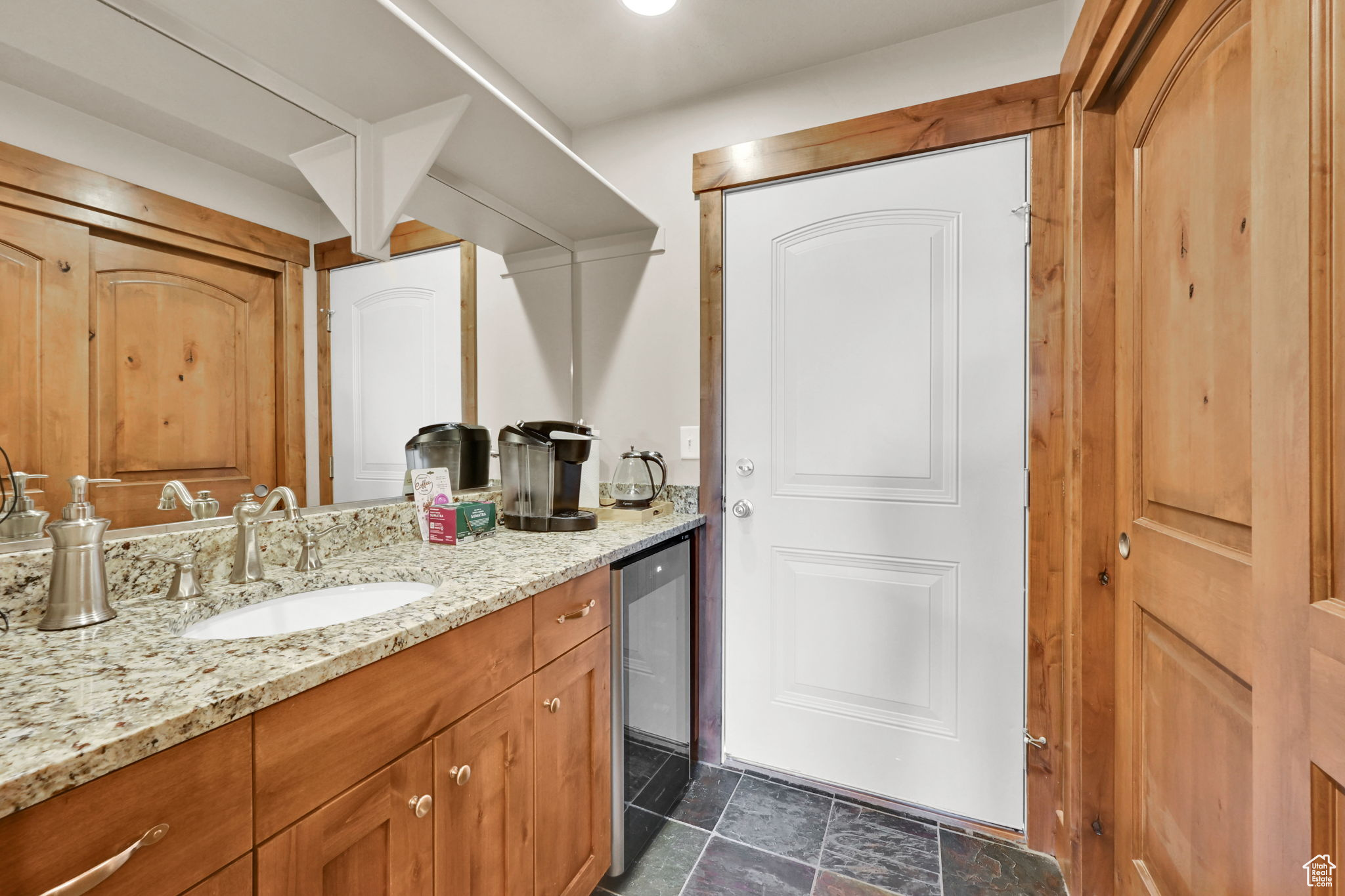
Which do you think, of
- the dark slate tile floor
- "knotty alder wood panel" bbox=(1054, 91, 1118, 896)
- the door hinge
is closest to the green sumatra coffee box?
the dark slate tile floor

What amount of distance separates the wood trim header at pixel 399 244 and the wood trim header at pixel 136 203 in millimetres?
39

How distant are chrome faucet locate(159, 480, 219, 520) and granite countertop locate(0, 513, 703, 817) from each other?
0.48 feet

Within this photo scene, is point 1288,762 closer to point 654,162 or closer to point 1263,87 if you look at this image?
point 1263,87

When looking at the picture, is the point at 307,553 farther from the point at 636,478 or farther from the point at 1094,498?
the point at 1094,498

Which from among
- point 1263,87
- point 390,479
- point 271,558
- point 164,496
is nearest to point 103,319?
point 164,496

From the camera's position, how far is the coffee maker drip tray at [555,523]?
166cm

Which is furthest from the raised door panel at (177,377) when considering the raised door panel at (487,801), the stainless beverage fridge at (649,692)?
the stainless beverage fridge at (649,692)

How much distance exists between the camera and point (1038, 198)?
1.54 metres

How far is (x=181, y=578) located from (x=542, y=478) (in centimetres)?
84

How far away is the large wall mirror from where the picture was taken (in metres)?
0.90

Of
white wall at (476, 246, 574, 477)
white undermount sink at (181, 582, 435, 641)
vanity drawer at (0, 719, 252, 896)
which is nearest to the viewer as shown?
vanity drawer at (0, 719, 252, 896)

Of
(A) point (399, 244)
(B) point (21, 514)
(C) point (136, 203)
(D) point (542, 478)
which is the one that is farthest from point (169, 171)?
(D) point (542, 478)

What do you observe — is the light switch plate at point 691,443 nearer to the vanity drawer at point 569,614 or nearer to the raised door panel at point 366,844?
the vanity drawer at point 569,614

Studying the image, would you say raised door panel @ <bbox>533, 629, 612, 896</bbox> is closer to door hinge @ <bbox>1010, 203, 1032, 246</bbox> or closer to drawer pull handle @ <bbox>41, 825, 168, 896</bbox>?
drawer pull handle @ <bbox>41, 825, 168, 896</bbox>
